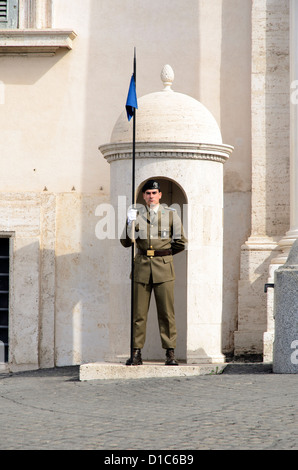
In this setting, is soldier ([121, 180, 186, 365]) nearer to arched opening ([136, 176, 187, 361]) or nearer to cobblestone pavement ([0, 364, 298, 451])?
cobblestone pavement ([0, 364, 298, 451])

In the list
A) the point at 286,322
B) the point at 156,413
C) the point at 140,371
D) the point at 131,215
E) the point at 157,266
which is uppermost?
the point at 131,215

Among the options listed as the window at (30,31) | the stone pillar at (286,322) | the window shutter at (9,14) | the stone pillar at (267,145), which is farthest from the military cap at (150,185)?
the window shutter at (9,14)

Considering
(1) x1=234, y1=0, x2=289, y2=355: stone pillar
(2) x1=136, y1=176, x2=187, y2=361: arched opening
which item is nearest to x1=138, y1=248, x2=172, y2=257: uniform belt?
(2) x1=136, y1=176, x2=187, y2=361: arched opening

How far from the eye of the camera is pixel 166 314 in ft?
33.6

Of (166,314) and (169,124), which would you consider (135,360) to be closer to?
(166,314)

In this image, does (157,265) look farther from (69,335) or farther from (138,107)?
(69,335)

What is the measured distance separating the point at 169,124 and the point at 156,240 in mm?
1385

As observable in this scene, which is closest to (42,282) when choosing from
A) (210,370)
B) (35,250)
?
(35,250)

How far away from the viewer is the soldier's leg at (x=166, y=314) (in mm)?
10227

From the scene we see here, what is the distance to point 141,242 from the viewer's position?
1035cm

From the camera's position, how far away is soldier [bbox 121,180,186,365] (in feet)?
33.6

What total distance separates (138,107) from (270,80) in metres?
2.12

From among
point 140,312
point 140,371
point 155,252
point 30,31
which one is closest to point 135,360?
point 140,371

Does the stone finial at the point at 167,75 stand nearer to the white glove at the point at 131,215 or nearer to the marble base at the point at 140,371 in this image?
the white glove at the point at 131,215
